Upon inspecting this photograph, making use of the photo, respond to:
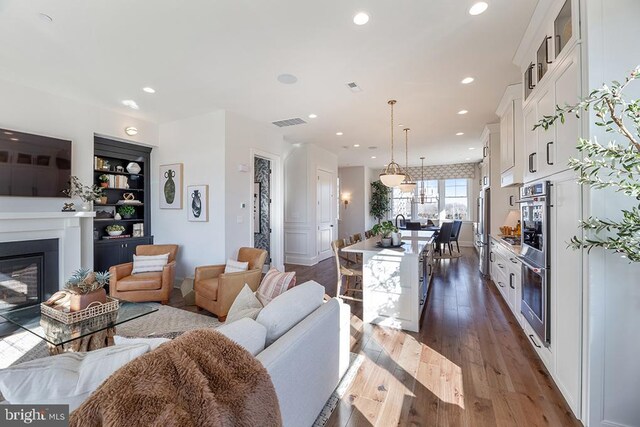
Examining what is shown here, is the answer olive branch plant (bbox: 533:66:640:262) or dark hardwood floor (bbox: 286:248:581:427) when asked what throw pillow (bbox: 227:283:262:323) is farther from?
olive branch plant (bbox: 533:66:640:262)

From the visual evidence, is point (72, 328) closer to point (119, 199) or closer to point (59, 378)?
point (59, 378)

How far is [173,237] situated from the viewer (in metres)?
4.73

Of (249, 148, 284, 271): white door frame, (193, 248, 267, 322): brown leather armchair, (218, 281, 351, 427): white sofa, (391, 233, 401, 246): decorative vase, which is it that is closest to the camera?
(218, 281, 351, 427): white sofa

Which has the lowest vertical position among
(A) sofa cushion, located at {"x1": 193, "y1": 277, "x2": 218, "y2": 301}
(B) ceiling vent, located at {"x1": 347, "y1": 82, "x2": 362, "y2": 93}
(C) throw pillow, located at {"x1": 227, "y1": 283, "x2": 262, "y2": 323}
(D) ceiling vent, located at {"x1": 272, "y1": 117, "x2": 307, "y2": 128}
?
(A) sofa cushion, located at {"x1": 193, "y1": 277, "x2": 218, "y2": 301}

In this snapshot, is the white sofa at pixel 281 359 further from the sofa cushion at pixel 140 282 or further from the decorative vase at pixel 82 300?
the sofa cushion at pixel 140 282

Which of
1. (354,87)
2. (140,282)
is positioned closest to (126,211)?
(140,282)

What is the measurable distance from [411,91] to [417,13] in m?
1.48

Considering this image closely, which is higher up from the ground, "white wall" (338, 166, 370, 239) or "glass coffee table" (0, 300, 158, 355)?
"white wall" (338, 166, 370, 239)

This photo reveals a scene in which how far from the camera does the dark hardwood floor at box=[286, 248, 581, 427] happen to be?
1.75 m

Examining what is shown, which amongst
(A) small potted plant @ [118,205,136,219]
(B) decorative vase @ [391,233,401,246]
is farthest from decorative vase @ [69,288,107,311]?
(B) decorative vase @ [391,233,401,246]

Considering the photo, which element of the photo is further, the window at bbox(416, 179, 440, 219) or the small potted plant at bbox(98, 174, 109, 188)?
the window at bbox(416, 179, 440, 219)

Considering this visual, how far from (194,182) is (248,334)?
383cm

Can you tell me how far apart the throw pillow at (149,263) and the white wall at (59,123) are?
2.71 feet

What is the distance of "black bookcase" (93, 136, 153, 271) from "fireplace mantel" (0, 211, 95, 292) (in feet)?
1.70
